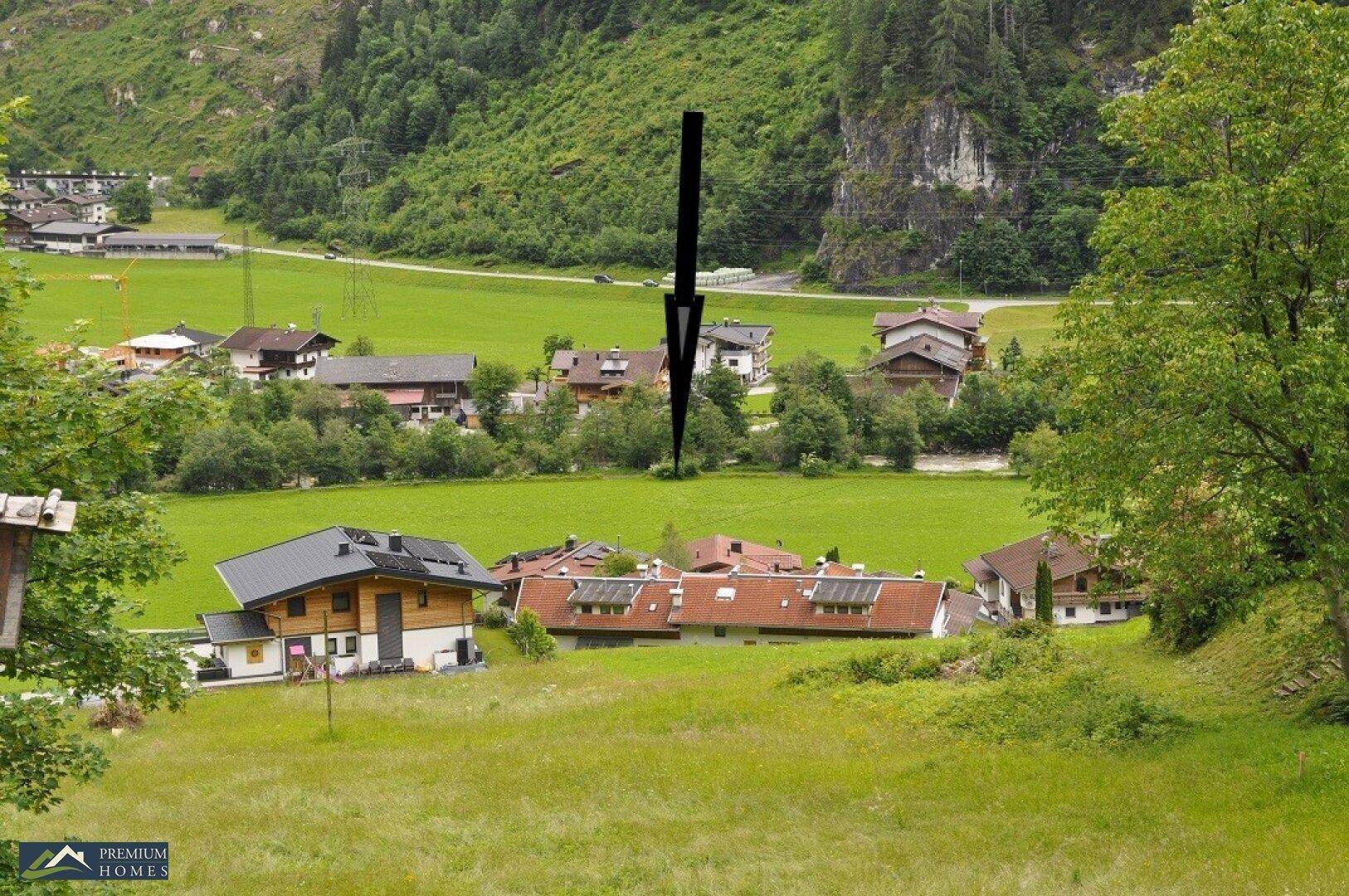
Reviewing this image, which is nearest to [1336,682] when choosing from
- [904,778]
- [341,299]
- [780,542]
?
[904,778]

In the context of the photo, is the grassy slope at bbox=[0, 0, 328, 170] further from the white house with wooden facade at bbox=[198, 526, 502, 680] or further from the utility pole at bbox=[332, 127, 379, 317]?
the white house with wooden facade at bbox=[198, 526, 502, 680]

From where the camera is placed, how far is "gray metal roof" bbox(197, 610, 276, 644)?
34000 millimetres

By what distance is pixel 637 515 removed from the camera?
177ft

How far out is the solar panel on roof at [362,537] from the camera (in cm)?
3803

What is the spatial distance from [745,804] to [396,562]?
22.3 m

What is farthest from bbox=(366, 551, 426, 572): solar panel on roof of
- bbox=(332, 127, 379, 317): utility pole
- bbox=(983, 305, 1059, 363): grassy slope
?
bbox=(332, 127, 379, 317): utility pole

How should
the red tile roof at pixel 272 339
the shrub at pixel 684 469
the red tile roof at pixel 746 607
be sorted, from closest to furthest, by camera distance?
the red tile roof at pixel 746 607 → the shrub at pixel 684 469 → the red tile roof at pixel 272 339

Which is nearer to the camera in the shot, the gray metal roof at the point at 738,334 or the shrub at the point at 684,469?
the shrub at the point at 684,469

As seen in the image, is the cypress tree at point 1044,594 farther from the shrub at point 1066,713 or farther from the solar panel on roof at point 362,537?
the solar panel on roof at point 362,537

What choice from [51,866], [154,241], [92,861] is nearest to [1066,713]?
[92,861]

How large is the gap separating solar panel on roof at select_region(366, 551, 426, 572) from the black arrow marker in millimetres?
A: 33075

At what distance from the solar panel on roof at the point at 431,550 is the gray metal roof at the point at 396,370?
112ft

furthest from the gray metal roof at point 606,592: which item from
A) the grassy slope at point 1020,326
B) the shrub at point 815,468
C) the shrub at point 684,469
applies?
the grassy slope at point 1020,326

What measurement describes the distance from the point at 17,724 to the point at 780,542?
1623 inches
